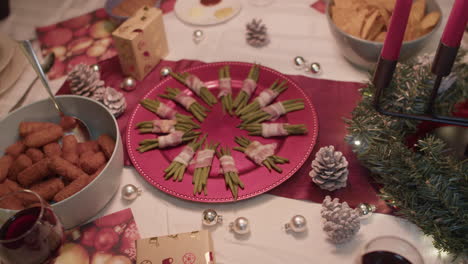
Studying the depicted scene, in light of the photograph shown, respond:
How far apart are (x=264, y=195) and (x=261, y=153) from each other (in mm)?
124

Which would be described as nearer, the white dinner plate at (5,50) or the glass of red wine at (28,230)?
the glass of red wine at (28,230)

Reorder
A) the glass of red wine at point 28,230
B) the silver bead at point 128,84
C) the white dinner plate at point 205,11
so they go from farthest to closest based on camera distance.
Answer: the white dinner plate at point 205,11
the silver bead at point 128,84
the glass of red wine at point 28,230

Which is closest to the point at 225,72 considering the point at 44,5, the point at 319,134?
the point at 319,134

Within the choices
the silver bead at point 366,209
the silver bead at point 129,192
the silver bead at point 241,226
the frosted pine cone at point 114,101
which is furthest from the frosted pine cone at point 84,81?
the silver bead at point 366,209

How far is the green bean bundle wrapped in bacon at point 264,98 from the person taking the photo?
126 cm

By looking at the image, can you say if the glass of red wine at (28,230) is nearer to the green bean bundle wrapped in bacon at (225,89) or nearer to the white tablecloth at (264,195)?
the white tablecloth at (264,195)

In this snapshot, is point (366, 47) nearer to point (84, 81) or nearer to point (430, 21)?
point (430, 21)

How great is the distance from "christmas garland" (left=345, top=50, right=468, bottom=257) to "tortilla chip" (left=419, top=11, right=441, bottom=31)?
0.48 feet

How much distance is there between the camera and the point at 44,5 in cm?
179

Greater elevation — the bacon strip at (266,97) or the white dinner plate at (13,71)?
the white dinner plate at (13,71)

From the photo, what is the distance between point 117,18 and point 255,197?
94cm

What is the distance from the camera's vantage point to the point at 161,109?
4.18 ft

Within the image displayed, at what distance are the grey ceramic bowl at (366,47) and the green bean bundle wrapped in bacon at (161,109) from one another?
0.58 m

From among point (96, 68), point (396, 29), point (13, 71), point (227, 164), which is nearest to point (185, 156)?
point (227, 164)
